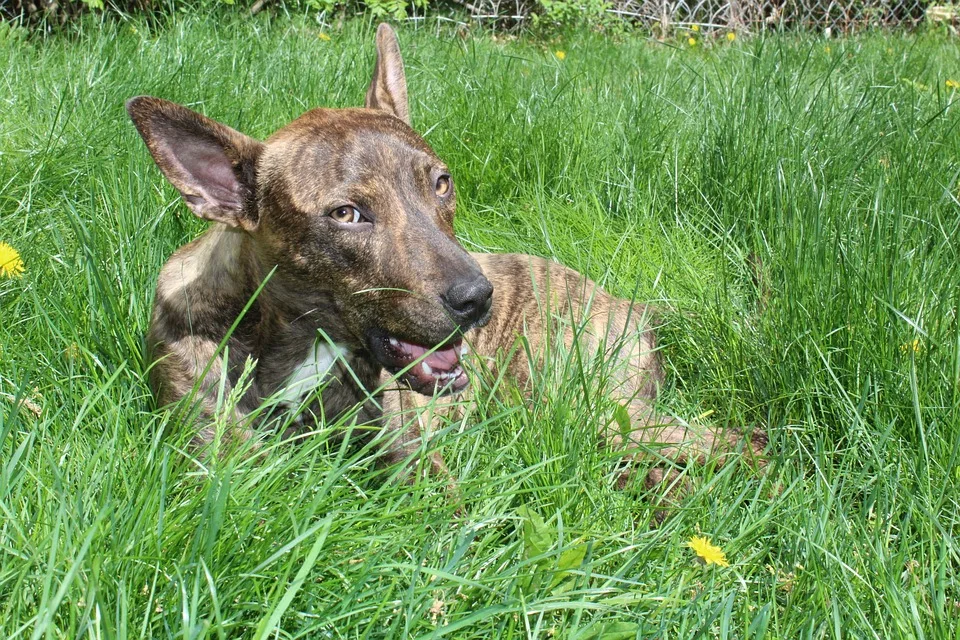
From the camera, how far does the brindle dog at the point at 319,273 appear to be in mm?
2729

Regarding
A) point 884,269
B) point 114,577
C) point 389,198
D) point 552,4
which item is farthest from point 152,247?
point 552,4

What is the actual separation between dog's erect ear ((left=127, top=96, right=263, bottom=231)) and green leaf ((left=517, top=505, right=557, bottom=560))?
1.33 metres

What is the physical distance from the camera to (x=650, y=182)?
13.8 ft

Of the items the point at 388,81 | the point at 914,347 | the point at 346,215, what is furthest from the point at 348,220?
the point at 914,347

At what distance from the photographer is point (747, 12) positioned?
10.7 metres

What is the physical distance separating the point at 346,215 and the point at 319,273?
7.7 inches

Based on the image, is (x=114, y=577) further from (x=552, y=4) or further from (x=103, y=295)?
(x=552, y=4)

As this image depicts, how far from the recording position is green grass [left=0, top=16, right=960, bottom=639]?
6.19 feet

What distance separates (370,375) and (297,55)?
280 centimetres

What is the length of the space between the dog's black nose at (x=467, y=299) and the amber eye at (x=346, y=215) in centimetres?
38

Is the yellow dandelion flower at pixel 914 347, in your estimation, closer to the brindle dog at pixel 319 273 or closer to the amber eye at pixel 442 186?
the brindle dog at pixel 319 273

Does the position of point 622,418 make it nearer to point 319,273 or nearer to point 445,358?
point 445,358

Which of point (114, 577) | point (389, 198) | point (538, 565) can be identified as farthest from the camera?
point (389, 198)

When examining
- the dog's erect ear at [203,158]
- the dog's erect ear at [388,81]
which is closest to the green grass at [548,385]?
the dog's erect ear at [203,158]
